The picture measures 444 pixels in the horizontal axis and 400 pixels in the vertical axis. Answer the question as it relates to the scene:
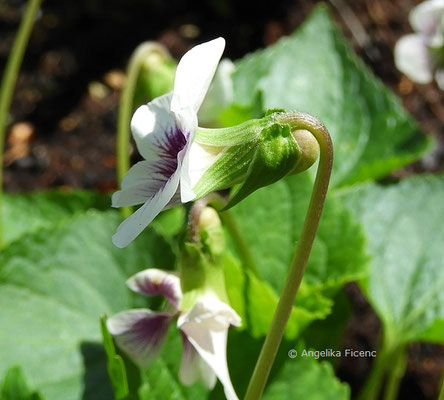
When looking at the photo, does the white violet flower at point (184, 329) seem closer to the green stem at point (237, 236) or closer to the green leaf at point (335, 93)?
the green stem at point (237, 236)

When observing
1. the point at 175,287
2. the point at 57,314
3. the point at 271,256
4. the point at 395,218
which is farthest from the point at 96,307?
the point at 395,218

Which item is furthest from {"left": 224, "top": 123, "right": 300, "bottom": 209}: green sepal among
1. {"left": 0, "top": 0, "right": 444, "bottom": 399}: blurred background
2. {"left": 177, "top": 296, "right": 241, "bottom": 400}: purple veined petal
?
{"left": 0, "top": 0, "right": 444, "bottom": 399}: blurred background

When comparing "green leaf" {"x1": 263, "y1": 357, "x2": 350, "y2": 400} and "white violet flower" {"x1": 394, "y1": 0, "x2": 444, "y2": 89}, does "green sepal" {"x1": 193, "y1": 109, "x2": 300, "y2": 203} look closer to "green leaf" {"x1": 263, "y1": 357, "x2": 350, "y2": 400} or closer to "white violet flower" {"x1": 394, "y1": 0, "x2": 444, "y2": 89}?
"green leaf" {"x1": 263, "y1": 357, "x2": 350, "y2": 400}

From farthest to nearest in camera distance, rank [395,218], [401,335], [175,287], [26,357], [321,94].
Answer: [321,94] < [395,218] < [401,335] < [26,357] < [175,287]

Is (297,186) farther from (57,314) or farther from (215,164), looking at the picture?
(215,164)

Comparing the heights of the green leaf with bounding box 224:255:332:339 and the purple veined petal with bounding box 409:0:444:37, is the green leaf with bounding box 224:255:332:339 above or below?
below

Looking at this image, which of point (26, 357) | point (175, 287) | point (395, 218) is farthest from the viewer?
point (395, 218)
